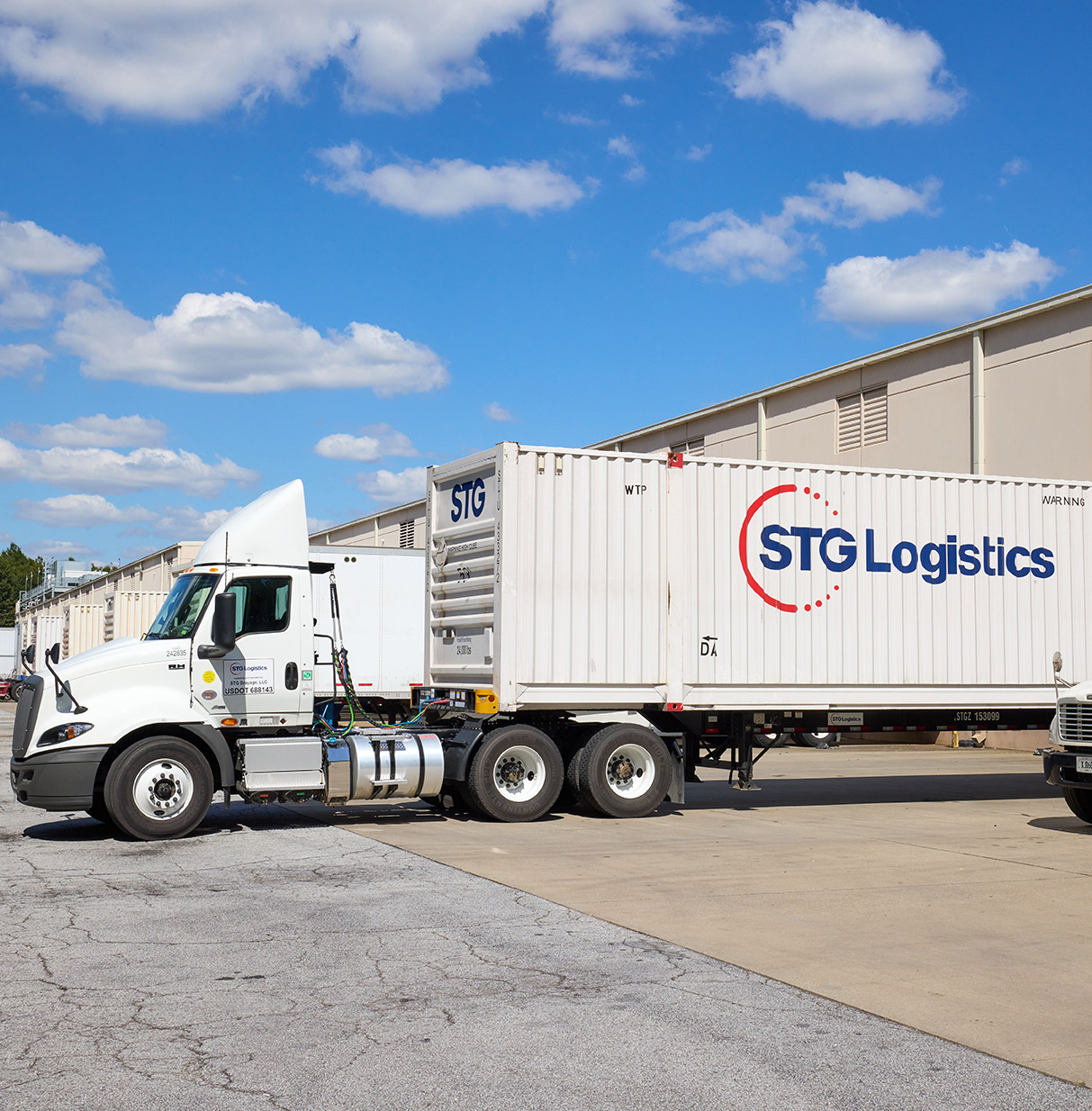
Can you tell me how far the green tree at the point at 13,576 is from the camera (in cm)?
15412

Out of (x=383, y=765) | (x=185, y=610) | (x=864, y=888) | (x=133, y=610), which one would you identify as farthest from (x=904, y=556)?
A: (x=133, y=610)

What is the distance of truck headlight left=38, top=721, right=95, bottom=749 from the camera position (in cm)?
1171

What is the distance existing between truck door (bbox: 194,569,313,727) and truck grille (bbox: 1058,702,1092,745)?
25.6 feet

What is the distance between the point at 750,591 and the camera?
1455 cm

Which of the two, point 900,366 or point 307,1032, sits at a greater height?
point 900,366

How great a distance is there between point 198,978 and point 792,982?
3.21 m

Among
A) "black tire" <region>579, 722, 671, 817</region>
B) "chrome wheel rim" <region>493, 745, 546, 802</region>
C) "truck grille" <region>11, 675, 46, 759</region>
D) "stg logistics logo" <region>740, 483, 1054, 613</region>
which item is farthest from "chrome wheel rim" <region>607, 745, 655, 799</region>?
"truck grille" <region>11, 675, 46, 759</region>

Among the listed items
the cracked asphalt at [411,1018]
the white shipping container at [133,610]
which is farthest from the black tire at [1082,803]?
the white shipping container at [133,610]

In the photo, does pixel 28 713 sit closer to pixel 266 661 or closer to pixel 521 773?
pixel 266 661

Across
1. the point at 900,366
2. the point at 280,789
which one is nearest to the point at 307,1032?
the point at 280,789

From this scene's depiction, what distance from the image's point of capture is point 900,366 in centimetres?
2589

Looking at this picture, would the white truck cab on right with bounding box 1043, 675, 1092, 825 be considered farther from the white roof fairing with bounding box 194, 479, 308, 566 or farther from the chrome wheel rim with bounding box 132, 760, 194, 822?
the chrome wheel rim with bounding box 132, 760, 194, 822

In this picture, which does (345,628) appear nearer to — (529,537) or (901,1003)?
(529,537)

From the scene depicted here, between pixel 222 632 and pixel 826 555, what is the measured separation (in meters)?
7.05
